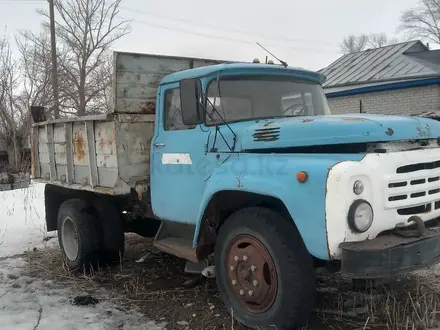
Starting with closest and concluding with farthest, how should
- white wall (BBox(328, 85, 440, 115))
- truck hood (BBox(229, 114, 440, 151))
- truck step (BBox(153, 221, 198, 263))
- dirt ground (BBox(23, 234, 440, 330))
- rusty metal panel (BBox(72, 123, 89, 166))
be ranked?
truck hood (BBox(229, 114, 440, 151)) → dirt ground (BBox(23, 234, 440, 330)) → truck step (BBox(153, 221, 198, 263)) → rusty metal panel (BBox(72, 123, 89, 166)) → white wall (BBox(328, 85, 440, 115))

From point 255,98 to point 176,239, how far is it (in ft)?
5.17

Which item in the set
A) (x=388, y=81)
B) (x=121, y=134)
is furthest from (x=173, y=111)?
(x=388, y=81)

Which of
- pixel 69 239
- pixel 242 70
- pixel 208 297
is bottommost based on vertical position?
pixel 208 297

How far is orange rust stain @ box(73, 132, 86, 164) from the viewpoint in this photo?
544cm

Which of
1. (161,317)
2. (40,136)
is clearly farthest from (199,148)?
(40,136)

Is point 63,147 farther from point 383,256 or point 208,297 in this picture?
point 383,256

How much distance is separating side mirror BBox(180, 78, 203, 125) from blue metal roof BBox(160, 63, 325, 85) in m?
0.26

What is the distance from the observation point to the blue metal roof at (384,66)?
15.2m

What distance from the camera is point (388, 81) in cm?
1516

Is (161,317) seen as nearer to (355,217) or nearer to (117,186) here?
(117,186)

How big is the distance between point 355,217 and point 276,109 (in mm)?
1577

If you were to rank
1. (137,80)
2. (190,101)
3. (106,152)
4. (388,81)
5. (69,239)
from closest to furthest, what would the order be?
(190,101) < (106,152) < (137,80) < (69,239) < (388,81)

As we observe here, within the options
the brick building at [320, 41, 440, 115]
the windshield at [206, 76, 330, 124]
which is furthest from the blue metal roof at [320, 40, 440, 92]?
the windshield at [206, 76, 330, 124]

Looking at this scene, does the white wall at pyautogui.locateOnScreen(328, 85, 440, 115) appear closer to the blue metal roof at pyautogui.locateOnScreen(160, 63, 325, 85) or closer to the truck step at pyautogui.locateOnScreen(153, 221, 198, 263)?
the blue metal roof at pyautogui.locateOnScreen(160, 63, 325, 85)
